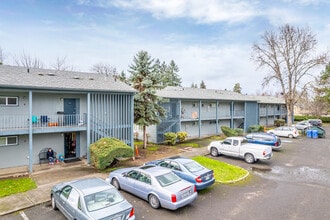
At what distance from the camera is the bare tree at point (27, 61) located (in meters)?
34.6

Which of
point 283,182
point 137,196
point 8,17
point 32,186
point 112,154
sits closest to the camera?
point 137,196

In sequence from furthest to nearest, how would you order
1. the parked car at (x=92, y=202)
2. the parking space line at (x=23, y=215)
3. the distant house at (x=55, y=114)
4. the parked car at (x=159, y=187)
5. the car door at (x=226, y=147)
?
the car door at (x=226, y=147) → the distant house at (x=55, y=114) → the parked car at (x=159, y=187) → the parking space line at (x=23, y=215) → the parked car at (x=92, y=202)

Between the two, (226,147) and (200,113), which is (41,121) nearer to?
(226,147)

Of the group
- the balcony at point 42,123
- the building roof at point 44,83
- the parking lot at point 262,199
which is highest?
the building roof at point 44,83

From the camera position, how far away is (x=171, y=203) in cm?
789

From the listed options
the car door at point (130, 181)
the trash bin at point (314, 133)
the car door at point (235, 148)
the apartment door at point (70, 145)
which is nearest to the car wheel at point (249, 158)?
the car door at point (235, 148)

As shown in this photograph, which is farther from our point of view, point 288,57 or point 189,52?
point 288,57

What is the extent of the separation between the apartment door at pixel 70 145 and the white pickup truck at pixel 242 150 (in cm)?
1099

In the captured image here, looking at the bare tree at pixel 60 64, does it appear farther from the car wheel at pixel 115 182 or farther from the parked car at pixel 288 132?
the parked car at pixel 288 132

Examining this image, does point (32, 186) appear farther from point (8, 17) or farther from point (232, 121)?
point (232, 121)

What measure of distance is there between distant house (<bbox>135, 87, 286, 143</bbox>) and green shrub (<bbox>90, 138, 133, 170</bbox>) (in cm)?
787

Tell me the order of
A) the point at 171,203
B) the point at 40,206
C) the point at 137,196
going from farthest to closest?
the point at 137,196 → the point at 40,206 → the point at 171,203

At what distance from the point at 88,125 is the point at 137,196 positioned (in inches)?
286

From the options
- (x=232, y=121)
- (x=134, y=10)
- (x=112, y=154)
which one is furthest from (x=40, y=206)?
(x=232, y=121)
